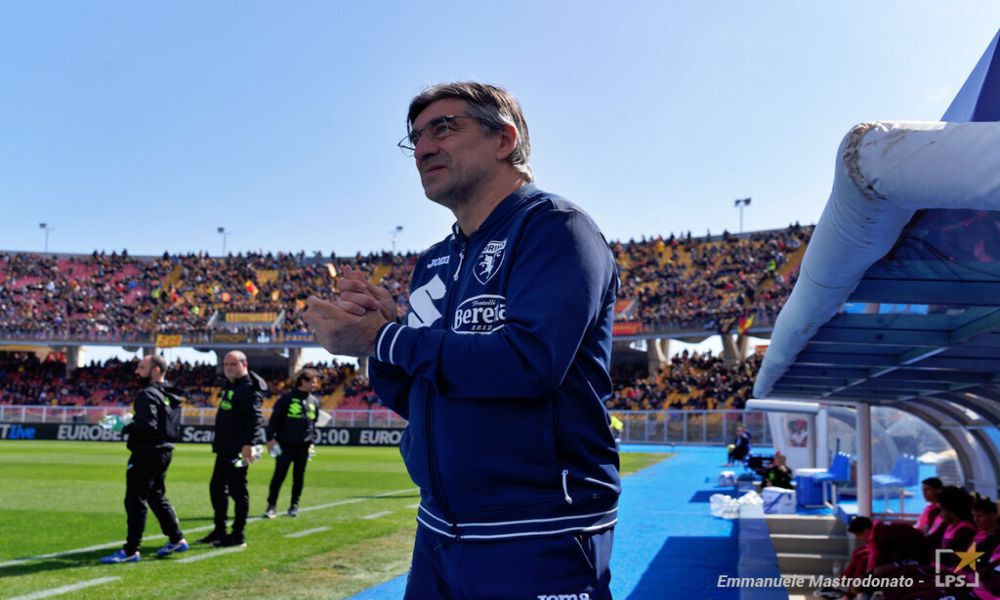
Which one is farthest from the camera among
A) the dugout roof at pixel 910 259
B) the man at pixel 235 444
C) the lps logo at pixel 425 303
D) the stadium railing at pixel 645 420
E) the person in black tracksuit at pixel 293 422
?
the stadium railing at pixel 645 420

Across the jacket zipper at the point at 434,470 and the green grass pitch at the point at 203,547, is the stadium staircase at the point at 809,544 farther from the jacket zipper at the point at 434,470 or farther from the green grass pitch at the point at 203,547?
the jacket zipper at the point at 434,470

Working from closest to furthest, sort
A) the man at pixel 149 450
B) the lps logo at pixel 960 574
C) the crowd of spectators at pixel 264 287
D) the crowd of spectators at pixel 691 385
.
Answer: the lps logo at pixel 960 574
the man at pixel 149 450
the crowd of spectators at pixel 691 385
the crowd of spectators at pixel 264 287

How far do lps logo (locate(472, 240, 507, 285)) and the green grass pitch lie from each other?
5241 millimetres

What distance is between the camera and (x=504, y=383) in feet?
6.02

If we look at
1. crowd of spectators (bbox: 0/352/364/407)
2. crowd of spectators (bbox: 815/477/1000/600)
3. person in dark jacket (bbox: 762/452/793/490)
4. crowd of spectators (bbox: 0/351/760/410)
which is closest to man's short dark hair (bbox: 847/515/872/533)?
crowd of spectators (bbox: 815/477/1000/600)

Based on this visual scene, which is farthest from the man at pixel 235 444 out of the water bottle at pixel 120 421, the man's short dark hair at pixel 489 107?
the man's short dark hair at pixel 489 107

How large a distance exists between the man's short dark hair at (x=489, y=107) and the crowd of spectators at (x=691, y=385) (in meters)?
37.8

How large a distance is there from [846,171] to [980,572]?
482cm

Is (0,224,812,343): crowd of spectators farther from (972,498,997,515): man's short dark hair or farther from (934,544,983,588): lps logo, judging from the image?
(934,544,983,588): lps logo

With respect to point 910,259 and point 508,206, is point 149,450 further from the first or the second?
point 910,259

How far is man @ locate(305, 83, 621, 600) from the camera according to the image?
1867 mm

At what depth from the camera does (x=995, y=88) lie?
69.0 inches

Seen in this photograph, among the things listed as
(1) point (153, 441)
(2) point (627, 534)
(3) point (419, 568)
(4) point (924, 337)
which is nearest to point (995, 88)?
(3) point (419, 568)

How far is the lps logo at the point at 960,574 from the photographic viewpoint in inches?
213
